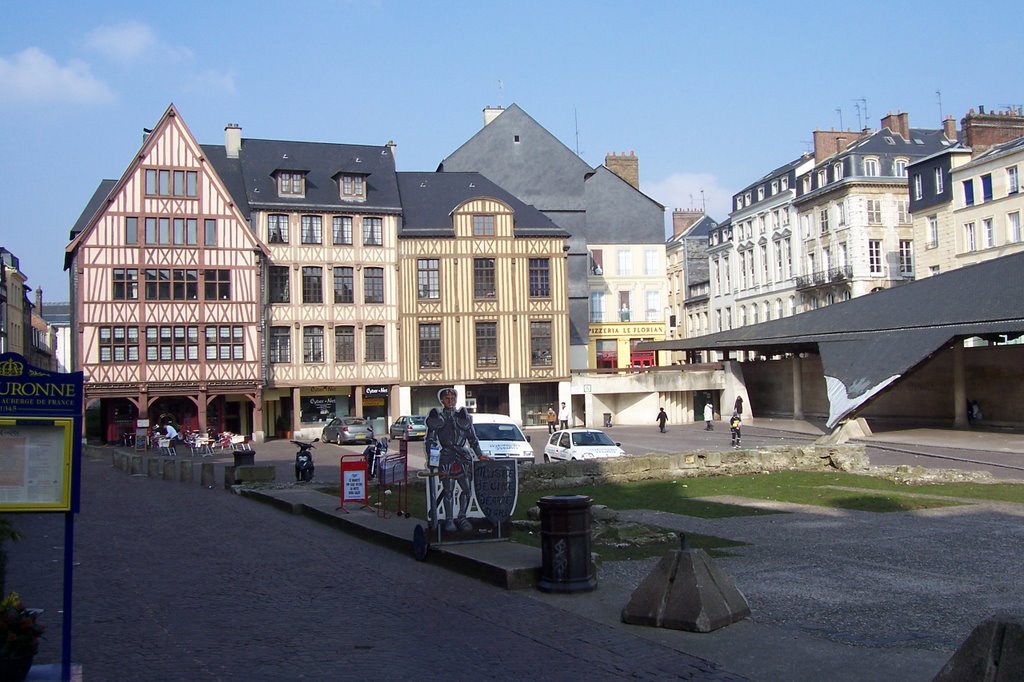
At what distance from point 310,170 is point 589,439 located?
3013cm

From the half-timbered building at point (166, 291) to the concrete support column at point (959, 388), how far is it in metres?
31.9

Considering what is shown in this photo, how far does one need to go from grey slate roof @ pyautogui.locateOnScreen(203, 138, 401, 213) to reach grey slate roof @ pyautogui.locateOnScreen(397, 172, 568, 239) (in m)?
1.37

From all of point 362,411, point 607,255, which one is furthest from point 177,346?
point 607,255

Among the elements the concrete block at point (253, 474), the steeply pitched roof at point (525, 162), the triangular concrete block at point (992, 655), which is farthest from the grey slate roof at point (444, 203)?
the triangular concrete block at point (992, 655)

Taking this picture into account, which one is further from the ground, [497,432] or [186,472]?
[497,432]

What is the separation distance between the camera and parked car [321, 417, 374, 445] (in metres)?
46.3

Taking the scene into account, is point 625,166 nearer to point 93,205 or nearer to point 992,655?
point 93,205

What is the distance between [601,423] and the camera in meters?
57.1

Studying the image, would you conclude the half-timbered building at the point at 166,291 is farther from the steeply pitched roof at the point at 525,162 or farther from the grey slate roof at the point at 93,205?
the steeply pitched roof at the point at 525,162

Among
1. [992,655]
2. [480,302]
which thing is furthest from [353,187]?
[992,655]

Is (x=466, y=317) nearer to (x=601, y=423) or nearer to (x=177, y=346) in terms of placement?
(x=601, y=423)

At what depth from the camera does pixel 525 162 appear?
65625 mm

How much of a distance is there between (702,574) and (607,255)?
6176 centimetres

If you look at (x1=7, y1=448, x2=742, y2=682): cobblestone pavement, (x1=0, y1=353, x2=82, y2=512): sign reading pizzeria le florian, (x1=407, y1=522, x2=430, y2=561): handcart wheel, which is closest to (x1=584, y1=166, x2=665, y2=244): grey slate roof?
(x1=7, y1=448, x2=742, y2=682): cobblestone pavement
